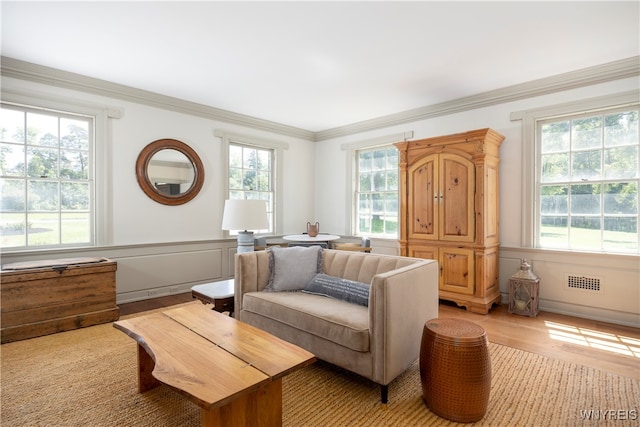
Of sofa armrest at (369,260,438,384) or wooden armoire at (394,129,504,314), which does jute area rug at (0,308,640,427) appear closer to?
sofa armrest at (369,260,438,384)

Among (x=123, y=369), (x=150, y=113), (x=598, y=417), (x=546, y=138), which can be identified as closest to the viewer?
(x=598, y=417)

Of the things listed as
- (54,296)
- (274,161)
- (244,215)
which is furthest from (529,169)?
(54,296)

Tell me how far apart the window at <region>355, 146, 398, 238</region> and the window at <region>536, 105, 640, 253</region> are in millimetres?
1862

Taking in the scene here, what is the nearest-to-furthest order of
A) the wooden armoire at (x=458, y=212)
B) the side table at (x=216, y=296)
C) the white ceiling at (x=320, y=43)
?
the white ceiling at (x=320, y=43), the side table at (x=216, y=296), the wooden armoire at (x=458, y=212)

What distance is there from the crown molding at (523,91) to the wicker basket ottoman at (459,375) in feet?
10.2

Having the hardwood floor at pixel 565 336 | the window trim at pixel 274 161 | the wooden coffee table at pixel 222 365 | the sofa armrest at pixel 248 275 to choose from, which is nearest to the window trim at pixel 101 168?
the hardwood floor at pixel 565 336

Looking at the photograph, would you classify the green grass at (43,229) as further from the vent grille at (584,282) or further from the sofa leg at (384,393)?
the vent grille at (584,282)

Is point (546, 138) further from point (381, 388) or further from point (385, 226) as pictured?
point (381, 388)

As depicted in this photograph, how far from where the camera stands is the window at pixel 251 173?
16.3 ft

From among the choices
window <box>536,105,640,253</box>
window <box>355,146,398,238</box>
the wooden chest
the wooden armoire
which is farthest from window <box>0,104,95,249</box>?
window <box>536,105,640,253</box>

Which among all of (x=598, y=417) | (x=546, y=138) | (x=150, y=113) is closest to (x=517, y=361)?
(x=598, y=417)

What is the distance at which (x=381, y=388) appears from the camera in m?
1.97

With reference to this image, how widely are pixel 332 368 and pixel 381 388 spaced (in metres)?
0.51

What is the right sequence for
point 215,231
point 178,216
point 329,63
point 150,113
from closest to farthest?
point 329,63 < point 150,113 < point 178,216 < point 215,231
